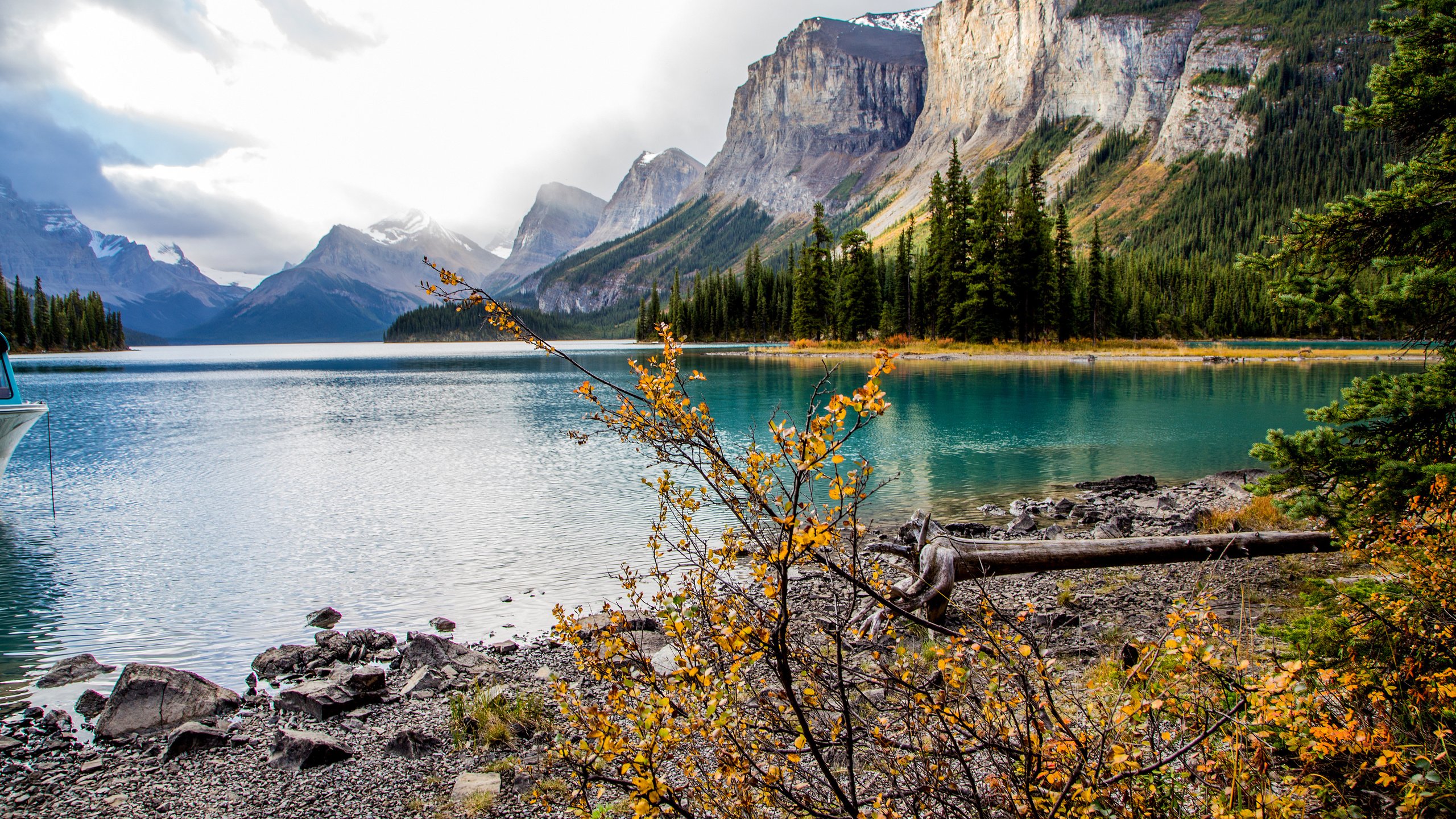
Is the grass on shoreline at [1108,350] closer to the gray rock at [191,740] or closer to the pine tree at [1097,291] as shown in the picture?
the pine tree at [1097,291]

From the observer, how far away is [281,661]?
31.6 feet

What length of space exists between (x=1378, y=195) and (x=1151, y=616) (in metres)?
5.29

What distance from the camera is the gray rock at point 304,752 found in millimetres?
6770

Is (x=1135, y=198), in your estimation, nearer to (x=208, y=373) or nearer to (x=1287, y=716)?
(x=208, y=373)

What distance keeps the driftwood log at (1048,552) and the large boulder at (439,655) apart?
5139mm

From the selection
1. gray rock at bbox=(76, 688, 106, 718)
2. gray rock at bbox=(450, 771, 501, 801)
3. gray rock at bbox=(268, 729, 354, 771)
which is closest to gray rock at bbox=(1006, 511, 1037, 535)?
gray rock at bbox=(450, 771, 501, 801)

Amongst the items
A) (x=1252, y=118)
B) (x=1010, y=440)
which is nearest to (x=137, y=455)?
(x=1010, y=440)

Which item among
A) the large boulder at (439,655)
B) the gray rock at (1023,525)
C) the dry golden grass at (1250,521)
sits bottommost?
the large boulder at (439,655)

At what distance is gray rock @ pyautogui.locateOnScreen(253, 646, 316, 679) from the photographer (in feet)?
31.1

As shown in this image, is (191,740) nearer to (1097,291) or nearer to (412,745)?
(412,745)

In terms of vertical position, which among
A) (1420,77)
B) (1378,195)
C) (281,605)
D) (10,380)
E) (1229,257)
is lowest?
(281,605)

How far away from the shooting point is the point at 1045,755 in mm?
3129

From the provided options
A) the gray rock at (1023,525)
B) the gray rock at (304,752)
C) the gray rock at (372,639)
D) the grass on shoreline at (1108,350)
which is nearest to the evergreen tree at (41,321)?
the grass on shoreline at (1108,350)

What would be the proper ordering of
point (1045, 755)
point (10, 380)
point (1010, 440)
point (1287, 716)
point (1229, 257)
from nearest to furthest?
1. point (1287, 716)
2. point (1045, 755)
3. point (10, 380)
4. point (1010, 440)
5. point (1229, 257)
